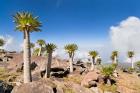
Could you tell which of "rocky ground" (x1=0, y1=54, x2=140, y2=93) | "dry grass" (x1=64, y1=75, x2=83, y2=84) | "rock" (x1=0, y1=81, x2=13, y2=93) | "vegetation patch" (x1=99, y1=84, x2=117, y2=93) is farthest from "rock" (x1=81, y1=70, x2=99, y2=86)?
"rock" (x1=0, y1=81, x2=13, y2=93)

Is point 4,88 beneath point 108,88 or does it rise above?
above

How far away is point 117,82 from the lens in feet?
229

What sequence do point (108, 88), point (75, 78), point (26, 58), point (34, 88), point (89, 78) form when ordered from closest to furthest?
point (34, 88) < point (26, 58) < point (108, 88) < point (89, 78) < point (75, 78)

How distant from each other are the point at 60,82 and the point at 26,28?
42.7ft

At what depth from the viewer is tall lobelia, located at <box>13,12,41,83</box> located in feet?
169

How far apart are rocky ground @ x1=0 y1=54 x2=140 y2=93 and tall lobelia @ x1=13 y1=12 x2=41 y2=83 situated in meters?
2.81

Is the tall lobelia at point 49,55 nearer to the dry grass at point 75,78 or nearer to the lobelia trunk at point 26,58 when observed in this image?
the dry grass at point 75,78

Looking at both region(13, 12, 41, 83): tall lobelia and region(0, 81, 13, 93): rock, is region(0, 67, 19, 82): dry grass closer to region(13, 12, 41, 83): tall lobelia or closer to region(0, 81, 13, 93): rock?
region(13, 12, 41, 83): tall lobelia

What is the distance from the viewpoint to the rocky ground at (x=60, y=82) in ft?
140

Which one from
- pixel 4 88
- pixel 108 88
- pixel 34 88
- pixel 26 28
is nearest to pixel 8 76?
pixel 26 28

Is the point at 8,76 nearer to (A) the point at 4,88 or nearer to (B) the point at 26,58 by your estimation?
(B) the point at 26,58

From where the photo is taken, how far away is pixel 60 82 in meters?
52.1

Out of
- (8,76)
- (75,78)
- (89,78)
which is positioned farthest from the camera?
(75,78)

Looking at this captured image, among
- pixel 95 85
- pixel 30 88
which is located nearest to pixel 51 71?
pixel 95 85
